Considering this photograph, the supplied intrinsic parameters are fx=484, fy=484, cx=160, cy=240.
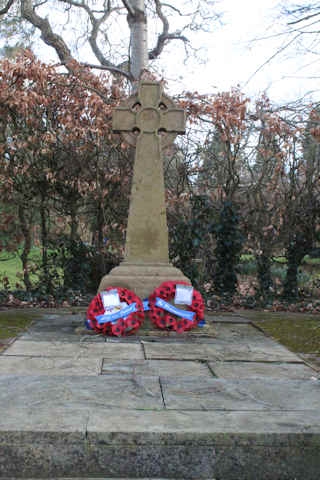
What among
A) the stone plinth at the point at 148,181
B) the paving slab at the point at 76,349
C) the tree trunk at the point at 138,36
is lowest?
the paving slab at the point at 76,349

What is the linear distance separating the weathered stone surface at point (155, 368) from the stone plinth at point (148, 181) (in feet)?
5.43

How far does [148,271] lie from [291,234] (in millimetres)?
3588

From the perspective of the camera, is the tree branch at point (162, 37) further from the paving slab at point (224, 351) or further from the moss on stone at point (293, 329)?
the paving slab at point (224, 351)

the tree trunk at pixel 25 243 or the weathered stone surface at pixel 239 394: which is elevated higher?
the tree trunk at pixel 25 243

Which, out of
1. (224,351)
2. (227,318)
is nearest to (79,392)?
(224,351)

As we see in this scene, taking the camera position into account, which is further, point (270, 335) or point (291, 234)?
point (291, 234)

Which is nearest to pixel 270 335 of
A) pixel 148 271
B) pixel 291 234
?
pixel 148 271

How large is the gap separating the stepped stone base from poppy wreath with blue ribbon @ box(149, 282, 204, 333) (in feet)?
0.37

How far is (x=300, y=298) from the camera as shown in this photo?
823cm

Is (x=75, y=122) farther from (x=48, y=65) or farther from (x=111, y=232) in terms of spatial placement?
(x=111, y=232)

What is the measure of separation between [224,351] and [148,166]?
2395 mm

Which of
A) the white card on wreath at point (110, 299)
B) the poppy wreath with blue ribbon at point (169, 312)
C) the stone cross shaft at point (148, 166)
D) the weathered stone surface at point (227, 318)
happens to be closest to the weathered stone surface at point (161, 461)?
the white card on wreath at point (110, 299)

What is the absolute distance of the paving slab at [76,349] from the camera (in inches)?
160

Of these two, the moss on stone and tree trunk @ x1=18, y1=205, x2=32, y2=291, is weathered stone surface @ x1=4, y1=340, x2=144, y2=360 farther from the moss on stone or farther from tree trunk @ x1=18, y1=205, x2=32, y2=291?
tree trunk @ x1=18, y1=205, x2=32, y2=291
